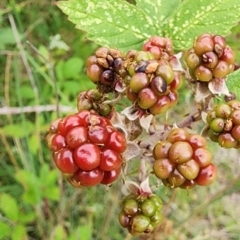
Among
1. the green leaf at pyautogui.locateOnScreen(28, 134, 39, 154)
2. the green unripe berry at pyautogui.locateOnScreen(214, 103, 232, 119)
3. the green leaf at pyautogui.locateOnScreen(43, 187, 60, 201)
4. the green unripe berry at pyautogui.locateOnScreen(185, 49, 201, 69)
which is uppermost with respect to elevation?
the green unripe berry at pyautogui.locateOnScreen(185, 49, 201, 69)

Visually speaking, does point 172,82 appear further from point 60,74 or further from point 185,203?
point 185,203

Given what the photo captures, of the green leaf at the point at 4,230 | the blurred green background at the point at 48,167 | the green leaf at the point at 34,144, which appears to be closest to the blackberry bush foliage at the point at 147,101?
the blurred green background at the point at 48,167

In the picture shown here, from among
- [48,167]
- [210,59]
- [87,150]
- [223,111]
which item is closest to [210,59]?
[210,59]

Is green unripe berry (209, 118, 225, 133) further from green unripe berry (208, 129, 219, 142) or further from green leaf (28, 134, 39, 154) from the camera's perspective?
green leaf (28, 134, 39, 154)

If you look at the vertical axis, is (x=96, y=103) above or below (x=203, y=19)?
below

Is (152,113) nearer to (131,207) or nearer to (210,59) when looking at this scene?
(210,59)

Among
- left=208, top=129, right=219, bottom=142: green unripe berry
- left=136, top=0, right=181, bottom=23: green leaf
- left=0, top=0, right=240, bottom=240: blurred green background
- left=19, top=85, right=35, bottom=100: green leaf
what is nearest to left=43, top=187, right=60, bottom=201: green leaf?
left=0, top=0, right=240, bottom=240: blurred green background

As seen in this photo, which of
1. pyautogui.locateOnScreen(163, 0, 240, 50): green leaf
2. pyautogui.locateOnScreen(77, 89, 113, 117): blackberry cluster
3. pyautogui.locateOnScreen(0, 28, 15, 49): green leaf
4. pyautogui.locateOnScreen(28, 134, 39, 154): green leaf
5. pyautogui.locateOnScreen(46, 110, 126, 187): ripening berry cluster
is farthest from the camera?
pyautogui.locateOnScreen(0, 28, 15, 49): green leaf
